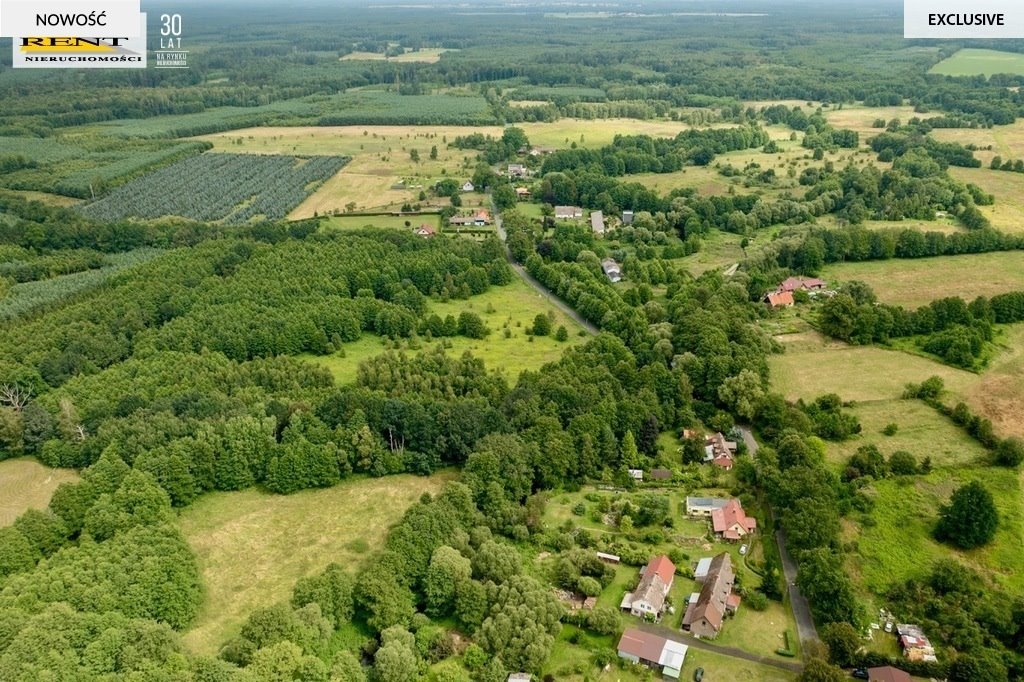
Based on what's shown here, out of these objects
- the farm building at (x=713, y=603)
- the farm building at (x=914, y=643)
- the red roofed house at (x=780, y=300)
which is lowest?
the farm building at (x=914, y=643)

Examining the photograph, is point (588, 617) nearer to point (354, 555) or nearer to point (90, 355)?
point (354, 555)

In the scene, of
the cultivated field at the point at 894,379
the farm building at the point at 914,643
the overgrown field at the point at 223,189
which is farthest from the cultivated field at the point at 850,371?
the overgrown field at the point at 223,189

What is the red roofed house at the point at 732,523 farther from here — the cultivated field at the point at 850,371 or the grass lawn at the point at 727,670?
the cultivated field at the point at 850,371

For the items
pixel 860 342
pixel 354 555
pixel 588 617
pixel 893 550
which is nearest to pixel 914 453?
pixel 893 550

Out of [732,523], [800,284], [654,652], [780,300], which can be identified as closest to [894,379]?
[780,300]

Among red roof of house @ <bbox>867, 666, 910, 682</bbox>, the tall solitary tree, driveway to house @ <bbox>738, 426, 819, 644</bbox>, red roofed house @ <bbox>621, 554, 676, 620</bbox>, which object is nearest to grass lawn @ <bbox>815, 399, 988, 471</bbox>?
the tall solitary tree

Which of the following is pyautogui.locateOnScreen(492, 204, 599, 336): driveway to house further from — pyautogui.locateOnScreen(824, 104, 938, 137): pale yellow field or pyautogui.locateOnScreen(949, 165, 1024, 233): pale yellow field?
pyautogui.locateOnScreen(824, 104, 938, 137): pale yellow field
